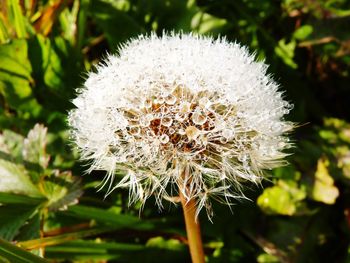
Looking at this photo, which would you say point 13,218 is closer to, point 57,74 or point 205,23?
point 57,74

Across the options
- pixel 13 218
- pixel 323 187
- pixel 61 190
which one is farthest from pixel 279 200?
pixel 13 218

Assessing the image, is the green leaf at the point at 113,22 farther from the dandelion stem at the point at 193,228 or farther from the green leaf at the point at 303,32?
the dandelion stem at the point at 193,228

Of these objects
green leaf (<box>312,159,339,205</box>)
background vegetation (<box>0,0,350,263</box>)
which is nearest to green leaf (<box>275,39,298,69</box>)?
background vegetation (<box>0,0,350,263</box>)

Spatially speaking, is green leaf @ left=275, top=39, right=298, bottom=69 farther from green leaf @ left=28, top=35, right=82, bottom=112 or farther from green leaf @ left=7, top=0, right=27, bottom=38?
green leaf @ left=7, top=0, right=27, bottom=38

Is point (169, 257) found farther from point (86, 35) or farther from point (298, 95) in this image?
point (86, 35)

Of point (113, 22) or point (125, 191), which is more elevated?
point (113, 22)
